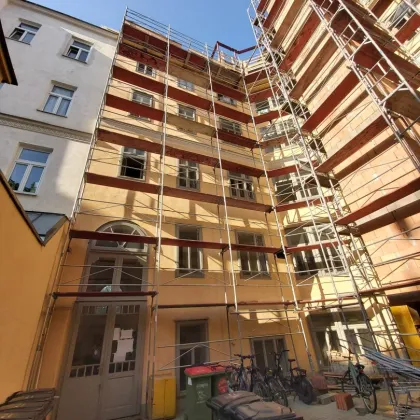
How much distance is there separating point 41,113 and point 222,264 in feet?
32.4

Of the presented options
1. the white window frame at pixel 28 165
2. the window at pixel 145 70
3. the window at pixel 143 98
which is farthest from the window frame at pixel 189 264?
the window at pixel 145 70

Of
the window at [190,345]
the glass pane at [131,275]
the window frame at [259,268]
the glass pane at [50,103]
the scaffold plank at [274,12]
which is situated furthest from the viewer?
the scaffold plank at [274,12]

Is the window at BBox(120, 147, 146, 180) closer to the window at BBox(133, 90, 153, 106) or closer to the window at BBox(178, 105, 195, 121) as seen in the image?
the window at BBox(133, 90, 153, 106)

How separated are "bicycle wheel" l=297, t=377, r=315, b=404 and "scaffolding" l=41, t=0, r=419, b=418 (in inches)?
57.2

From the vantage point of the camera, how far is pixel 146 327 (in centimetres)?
789

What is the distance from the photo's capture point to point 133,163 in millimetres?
11047

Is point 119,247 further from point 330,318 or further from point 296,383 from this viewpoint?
point 330,318

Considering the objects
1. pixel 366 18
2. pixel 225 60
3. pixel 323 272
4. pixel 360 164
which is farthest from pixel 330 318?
pixel 225 60

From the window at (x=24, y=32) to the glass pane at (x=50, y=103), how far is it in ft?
13.1

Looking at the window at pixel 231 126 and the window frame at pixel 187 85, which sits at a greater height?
the window frame at pixel 187 85

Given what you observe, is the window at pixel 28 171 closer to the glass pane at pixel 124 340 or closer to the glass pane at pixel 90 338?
the glass pane at pixel 90 338

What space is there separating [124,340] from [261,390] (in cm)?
438

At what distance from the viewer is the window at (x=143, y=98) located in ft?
42.4

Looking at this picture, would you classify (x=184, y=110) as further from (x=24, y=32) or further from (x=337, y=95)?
(x=24, y=32)
